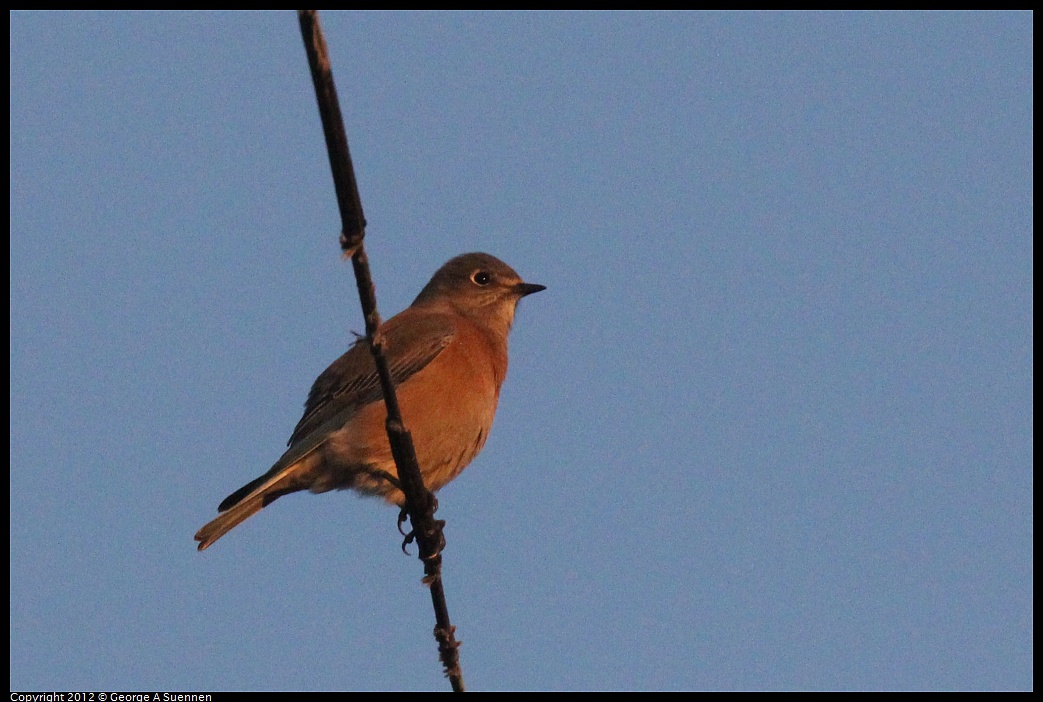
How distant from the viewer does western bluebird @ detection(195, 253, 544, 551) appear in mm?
9523

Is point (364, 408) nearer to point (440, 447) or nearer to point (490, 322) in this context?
point (440, 447)

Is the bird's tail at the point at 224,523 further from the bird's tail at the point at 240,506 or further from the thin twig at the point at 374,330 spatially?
the thin twig at the point at 374,330

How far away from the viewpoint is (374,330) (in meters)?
6.36

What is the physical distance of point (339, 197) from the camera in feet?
17.6

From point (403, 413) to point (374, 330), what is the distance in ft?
11.1

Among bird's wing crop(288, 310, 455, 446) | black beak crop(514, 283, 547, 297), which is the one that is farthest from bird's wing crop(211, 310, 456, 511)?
black beak crop(514, 283, 547, 297)

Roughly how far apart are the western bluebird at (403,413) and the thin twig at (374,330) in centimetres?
98

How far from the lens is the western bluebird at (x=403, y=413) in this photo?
9.52 meters

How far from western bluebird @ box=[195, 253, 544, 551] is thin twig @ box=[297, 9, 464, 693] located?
0.98 m

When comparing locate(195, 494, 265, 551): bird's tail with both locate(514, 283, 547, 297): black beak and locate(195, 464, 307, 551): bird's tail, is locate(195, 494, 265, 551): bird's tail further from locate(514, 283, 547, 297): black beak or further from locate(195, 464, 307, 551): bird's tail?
locate(514, 283, 547, 297): black beak

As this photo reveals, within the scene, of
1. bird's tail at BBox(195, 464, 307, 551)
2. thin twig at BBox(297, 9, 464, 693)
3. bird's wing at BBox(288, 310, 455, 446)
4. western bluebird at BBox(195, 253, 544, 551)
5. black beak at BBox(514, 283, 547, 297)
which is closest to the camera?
thin twig at BBox(297, 9, 464, 693)

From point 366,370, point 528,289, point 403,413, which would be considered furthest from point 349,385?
point 528,289
